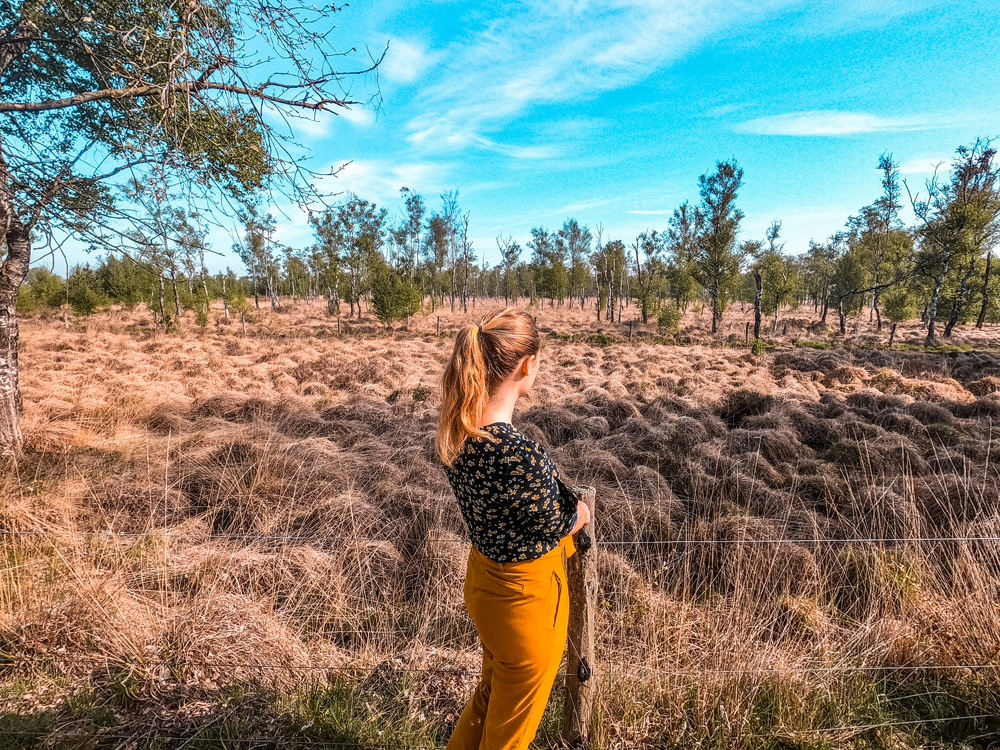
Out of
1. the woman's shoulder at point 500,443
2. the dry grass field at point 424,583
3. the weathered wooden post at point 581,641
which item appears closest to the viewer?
the woman's shoulder at point 500,443

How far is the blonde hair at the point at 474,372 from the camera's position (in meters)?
1.25

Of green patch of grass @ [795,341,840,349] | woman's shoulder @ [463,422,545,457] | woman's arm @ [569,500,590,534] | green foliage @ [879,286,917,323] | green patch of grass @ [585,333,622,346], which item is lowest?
green patch of grass @ [795,341,840,349]

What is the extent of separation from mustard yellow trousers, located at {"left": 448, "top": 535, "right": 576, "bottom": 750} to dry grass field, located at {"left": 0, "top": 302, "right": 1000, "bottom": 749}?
63 cm

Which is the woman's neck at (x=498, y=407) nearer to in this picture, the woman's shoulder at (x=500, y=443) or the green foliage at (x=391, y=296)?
the woman's shoulder at (x=500, y=443)

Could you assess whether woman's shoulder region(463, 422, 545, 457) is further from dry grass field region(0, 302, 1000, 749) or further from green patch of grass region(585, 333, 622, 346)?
green patch of grass region(585, 333, 622, 346)

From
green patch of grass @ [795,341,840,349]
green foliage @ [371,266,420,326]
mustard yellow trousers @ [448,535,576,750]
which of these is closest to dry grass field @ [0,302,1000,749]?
mustard yellow trousers @ [448,535,576,750]

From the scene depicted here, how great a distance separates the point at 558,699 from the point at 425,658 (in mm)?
679

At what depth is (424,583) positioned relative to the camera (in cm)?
311

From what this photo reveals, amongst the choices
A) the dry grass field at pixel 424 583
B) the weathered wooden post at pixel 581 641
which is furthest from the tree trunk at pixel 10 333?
the weathered wooden post at pixel 581 641

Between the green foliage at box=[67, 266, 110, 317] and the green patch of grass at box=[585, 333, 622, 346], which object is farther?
the green patch of grass at box=[585, 333, 622, 346]

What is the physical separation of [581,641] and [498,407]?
1029 millimetres

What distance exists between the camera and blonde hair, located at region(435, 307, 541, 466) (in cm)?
125

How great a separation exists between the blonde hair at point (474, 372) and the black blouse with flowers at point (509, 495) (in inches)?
1.8

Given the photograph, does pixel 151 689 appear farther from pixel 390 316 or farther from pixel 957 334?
pixel 957 334
